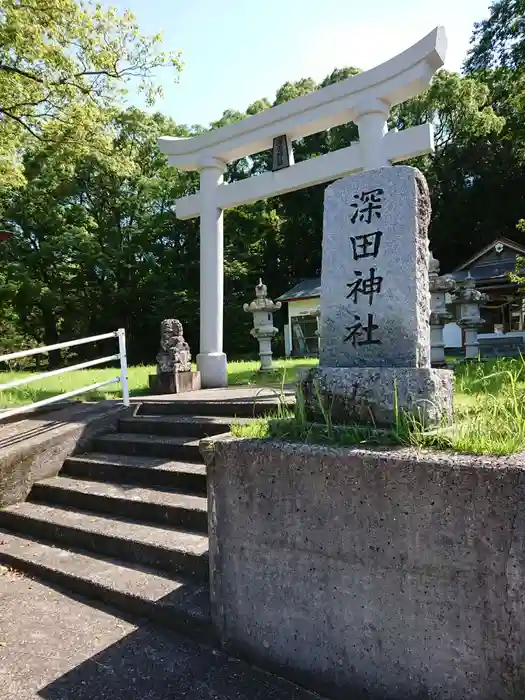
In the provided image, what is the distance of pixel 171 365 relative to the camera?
22.4 ft

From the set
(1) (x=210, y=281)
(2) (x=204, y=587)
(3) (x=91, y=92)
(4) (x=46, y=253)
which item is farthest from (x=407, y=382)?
(4) (x=46, y=253)

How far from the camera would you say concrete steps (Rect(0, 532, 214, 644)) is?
8.92ft

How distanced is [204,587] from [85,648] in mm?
692

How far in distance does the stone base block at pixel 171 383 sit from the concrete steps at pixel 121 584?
10.1 feet

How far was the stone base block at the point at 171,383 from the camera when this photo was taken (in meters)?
6.77

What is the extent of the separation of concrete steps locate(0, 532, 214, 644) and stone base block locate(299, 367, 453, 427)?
1275 mm

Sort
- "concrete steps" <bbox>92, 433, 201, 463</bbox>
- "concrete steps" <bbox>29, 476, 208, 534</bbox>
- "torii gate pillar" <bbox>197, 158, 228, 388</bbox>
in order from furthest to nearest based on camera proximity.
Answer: "torii gate pillar" <bbox>197, 158, 228, 388</bbox> → "concrete steps" <bbox>92, 433, 201, 463</bbox> → "concrete steps" <bbox>29, 476, 208, 534</bbox>

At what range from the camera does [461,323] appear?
32.6 feet

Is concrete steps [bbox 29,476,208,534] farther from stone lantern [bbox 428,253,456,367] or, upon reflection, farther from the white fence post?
stone lantern [bbox 428,253,456,367]

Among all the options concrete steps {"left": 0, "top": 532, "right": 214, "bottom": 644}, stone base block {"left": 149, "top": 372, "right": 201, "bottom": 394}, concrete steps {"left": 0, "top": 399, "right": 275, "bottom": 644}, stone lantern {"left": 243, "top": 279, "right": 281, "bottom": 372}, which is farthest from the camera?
stone lantern {"left": 243, "top": 279, "right": 281, "bottom": 372}

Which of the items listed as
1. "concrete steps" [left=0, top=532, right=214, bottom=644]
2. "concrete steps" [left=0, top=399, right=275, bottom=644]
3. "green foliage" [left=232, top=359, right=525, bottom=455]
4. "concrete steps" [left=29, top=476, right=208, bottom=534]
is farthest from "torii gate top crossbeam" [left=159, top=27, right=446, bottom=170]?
"concrete steps" [left=0, top=532, right=214, bottom=644]

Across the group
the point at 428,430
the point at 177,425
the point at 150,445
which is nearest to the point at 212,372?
the point at 177,425

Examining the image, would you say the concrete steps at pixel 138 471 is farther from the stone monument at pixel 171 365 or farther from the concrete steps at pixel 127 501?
the stone monument at pixel 171 365

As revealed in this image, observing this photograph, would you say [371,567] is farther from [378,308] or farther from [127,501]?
[127,501]
